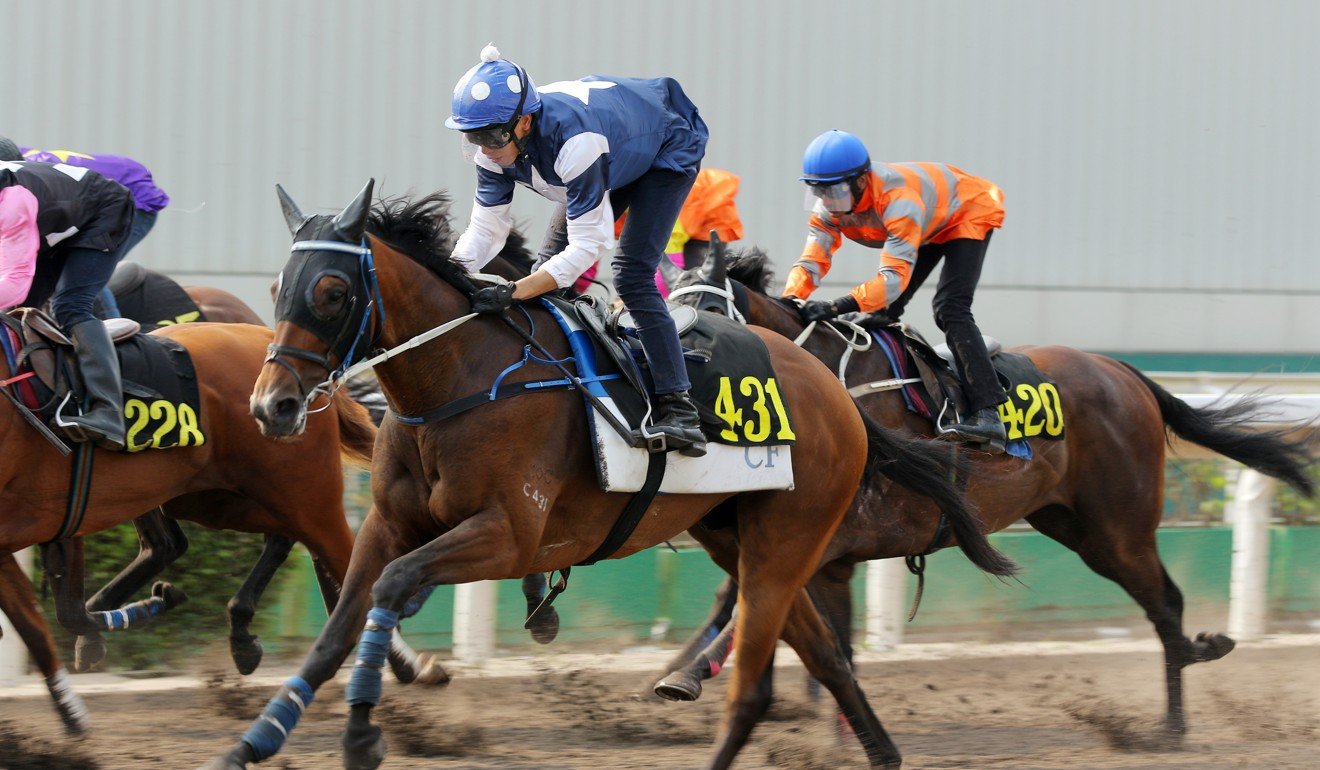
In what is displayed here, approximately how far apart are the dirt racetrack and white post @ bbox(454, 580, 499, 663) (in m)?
0.09

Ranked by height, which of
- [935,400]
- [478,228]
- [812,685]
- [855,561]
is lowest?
[812,685]

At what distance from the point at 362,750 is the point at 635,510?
102cm

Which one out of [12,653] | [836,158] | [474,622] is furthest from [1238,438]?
[12,653]

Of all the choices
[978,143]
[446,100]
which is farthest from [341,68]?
[978,143]

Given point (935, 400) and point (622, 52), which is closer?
point (935, 400)

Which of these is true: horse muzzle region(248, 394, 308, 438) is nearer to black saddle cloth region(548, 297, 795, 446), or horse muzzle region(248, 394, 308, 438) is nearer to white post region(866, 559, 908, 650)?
black saddle cloth region(548, 297, 795, 446)

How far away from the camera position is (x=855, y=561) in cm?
549

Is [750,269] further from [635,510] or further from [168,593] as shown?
[168,593]

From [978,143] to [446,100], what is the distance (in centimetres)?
449

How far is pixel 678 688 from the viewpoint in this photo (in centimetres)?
493

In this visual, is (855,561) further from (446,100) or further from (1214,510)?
(446,100)

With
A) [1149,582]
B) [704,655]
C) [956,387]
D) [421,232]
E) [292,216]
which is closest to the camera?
[292,216]

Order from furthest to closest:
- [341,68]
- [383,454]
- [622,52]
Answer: [622,52] < [341,68] < [383,454]

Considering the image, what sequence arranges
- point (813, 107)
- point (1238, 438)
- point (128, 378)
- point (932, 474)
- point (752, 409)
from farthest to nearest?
point (813, 107) → point (1238, 438) → point (128, 378) → point (932, 474) → point (752, 409)
